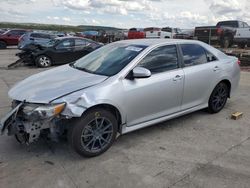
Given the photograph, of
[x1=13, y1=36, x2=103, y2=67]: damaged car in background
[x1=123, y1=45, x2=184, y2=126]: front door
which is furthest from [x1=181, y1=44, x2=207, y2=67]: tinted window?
[x1=13, y1=36, x2=103, y2=67]: damaged car in background

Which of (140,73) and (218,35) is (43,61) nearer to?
(140,73)

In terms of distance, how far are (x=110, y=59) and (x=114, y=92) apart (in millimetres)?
838

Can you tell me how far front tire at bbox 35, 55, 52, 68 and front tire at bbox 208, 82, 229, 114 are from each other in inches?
368

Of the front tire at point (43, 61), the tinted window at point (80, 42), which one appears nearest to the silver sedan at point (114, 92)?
the front tire at point (43, 61)

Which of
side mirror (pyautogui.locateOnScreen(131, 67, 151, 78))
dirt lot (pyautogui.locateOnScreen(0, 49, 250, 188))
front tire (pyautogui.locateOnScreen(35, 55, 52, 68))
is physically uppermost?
side mirror (pyautogui.locateOnScreen(131, 67, 151, 78))

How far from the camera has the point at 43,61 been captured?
12.9m

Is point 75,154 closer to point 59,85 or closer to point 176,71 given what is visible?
point 59,85

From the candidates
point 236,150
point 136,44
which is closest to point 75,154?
point 136,44

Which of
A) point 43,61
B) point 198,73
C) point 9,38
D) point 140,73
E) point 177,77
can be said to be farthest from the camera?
point 9,38

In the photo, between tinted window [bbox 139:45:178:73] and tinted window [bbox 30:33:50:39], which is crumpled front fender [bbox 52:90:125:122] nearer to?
tinted window [bbox 139:45:178:73]

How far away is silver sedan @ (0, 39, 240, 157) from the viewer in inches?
137

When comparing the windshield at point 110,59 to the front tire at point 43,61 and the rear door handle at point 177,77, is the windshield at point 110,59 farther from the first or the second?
the front tire at point 43,61

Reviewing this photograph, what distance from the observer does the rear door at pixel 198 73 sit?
15.5 feet

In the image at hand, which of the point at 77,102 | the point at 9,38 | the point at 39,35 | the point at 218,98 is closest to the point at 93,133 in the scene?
the point at 77,102
